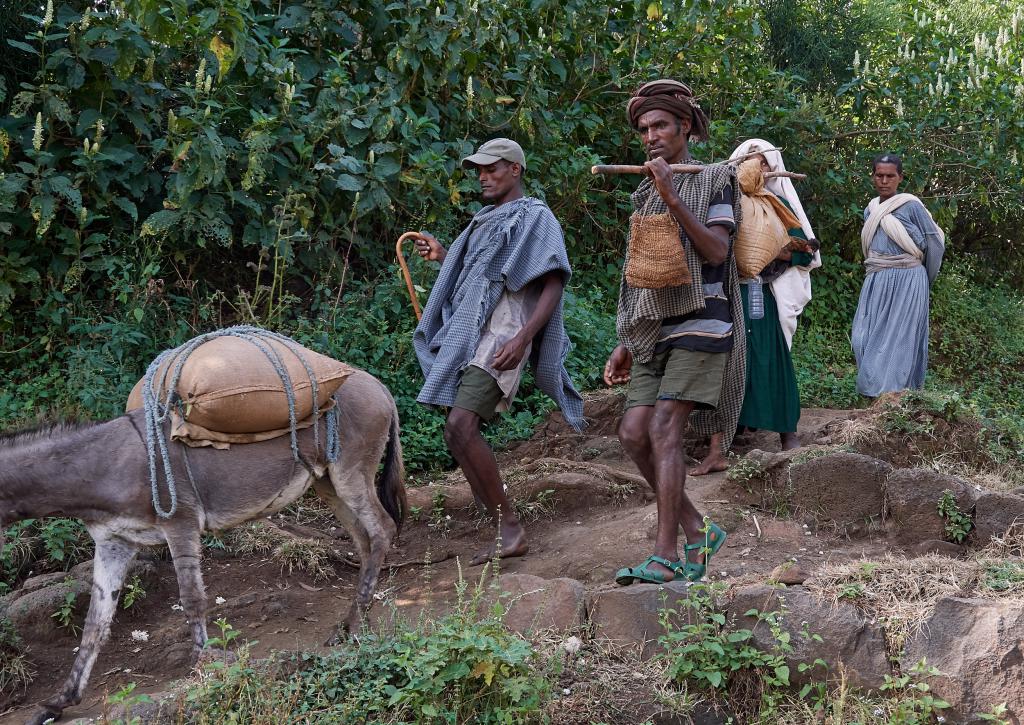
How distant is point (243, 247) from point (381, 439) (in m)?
3.34

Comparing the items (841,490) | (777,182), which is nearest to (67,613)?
(841,490)

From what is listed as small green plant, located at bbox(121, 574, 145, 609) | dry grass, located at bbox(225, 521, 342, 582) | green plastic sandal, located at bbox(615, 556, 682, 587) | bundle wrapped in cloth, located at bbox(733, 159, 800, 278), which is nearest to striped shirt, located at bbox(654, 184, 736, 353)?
bundle wrapped in cloth, located at bbox(733, 159, 800, 278)

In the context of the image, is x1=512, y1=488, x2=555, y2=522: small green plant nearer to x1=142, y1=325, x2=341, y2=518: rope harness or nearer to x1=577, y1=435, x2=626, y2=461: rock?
x1=577, y1=435, x2=626, y2=461: rock

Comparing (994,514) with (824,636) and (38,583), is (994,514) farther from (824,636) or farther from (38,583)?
(38,583)

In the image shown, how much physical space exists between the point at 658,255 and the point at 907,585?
171cm

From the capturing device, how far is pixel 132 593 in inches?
200

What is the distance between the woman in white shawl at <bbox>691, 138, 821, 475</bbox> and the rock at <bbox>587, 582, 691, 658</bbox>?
89.9 inches

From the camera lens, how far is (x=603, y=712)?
3.90m

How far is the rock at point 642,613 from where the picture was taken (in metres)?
4.17

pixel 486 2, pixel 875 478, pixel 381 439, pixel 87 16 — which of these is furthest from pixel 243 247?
pixel 875 478

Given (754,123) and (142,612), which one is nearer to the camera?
(142,612)

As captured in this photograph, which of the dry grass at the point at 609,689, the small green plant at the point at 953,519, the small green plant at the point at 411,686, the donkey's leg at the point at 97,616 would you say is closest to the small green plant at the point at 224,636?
the small green plant at the point at 411,686

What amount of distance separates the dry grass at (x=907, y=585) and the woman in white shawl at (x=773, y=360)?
2.07 metres

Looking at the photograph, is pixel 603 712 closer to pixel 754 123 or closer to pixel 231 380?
pixel 231 380
